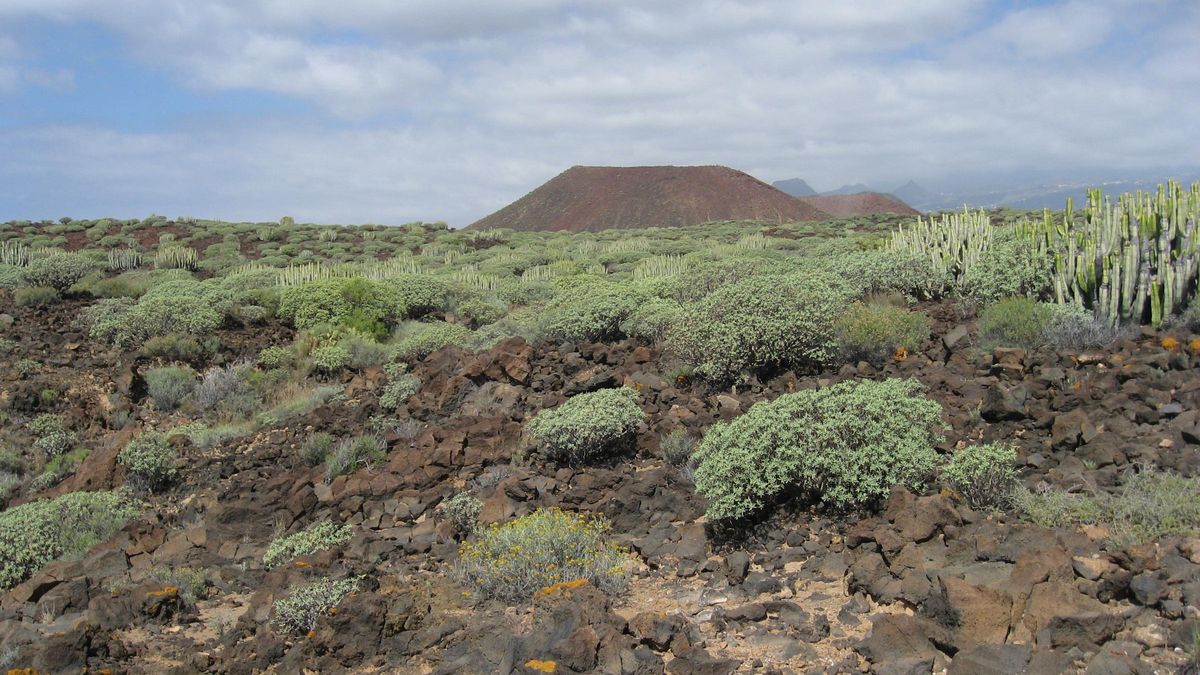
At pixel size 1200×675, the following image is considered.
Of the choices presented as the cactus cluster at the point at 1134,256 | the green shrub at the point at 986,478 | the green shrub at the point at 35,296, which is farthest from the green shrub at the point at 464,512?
the green shrub at the point at 35,296

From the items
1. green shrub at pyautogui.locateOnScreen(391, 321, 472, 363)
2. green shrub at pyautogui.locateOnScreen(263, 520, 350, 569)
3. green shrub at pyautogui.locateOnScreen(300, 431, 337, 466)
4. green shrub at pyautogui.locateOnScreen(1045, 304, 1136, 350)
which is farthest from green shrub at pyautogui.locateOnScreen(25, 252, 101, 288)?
green shrub at pyautogui.locateOnScreen(1045, 304, 1136, 350)

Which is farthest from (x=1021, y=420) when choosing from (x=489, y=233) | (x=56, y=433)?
(x=489, y=233)

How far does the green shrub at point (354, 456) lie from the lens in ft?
30.0

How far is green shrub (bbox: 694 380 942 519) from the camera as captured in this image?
6.10 metres

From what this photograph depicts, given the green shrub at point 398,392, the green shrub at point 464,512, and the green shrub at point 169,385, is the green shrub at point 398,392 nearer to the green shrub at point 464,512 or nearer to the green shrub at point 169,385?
the green shrub at point 169,385

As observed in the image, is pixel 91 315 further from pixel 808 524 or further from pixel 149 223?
pixel 149 223

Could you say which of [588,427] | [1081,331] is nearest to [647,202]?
[1081,331]

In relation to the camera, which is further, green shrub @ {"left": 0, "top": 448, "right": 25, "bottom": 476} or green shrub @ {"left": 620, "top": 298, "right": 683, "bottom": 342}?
green shrub @ {"left": 620, "top": 298, "right": 683, "bottom": 342}

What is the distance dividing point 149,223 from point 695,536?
35.8 m

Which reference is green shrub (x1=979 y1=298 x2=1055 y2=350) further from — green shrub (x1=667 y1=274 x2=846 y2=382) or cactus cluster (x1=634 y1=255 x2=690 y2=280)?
cactus cluster (x1=634 y1=255 x2=690 y2=280)

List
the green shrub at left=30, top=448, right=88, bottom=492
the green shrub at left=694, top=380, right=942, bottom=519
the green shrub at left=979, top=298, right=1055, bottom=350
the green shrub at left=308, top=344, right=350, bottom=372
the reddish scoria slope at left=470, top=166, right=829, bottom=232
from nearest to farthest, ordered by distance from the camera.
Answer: the green shrub at left=694, top=380, right=942, bottom=519
the green shrub at left=979, top=298, right=1055, bottom=350
the green shrub at left=30, top=448, right=88, bottom=492
the green shrub at left=308, top=344, right=350, bottom=372
the reddish scoria slope at left=470, top=166, right=829, bottom=232

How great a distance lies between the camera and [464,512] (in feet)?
24.0

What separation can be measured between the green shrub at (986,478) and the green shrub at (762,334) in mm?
3869

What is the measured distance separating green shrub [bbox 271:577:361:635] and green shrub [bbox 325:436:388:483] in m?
3.28
